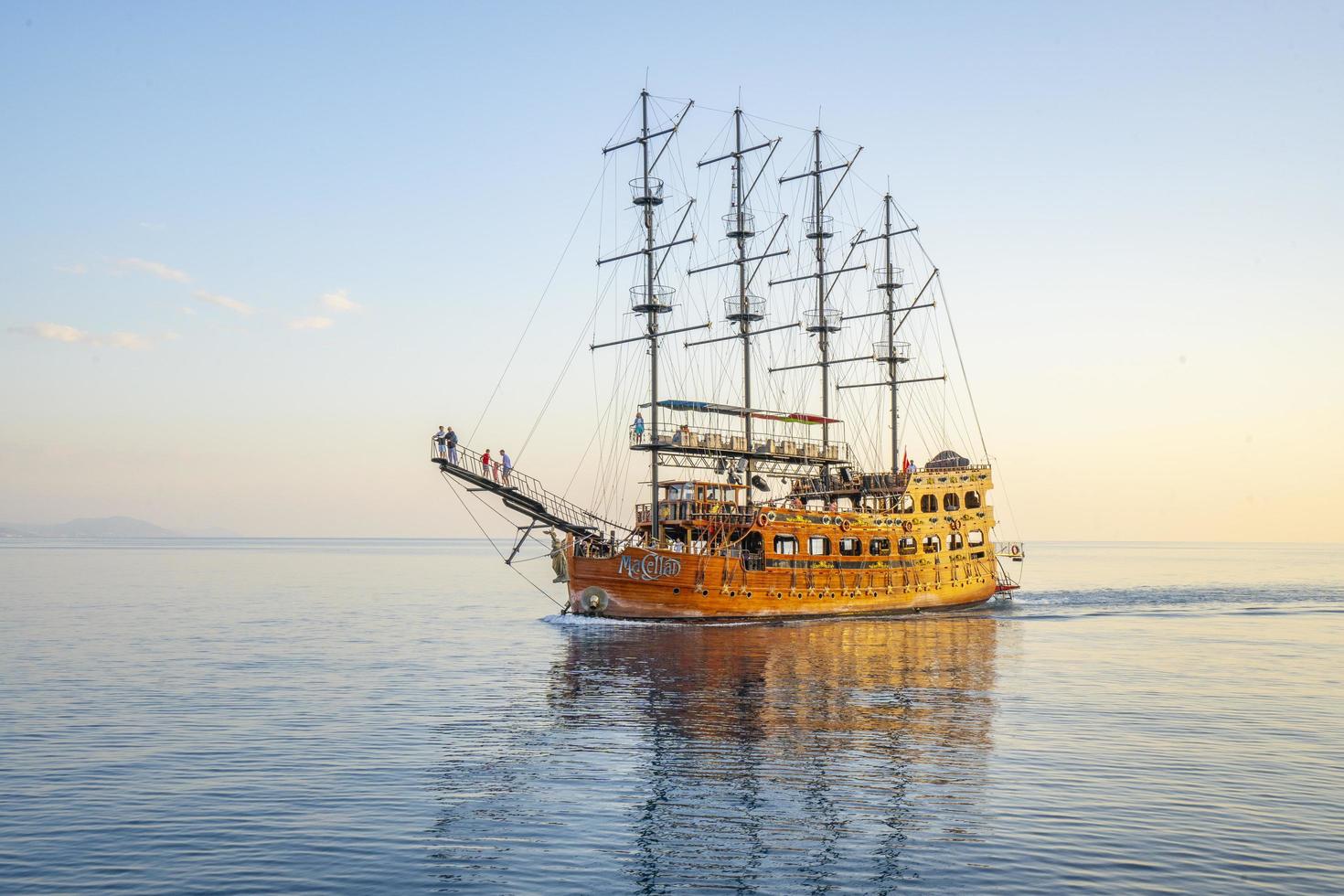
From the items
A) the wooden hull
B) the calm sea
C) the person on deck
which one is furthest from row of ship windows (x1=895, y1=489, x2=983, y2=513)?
the person on deck

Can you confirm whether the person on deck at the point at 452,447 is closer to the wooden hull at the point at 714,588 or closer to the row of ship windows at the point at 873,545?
the wooden hull at the point at 714,588

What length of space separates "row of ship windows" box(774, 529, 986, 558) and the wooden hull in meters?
0.92

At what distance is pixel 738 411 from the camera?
5609 cm

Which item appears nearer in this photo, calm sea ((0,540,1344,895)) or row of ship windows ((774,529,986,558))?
calm sea ((0,540,1344,895))

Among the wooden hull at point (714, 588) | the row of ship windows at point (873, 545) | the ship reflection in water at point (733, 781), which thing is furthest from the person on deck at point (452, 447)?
the row of ship windows at point (873, 545)

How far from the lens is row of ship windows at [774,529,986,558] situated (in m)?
51.6

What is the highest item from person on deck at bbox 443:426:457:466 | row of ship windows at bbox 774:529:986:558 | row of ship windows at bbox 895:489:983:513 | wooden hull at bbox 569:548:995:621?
person on deck at bbox 443:426:457:466

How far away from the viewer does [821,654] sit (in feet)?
128

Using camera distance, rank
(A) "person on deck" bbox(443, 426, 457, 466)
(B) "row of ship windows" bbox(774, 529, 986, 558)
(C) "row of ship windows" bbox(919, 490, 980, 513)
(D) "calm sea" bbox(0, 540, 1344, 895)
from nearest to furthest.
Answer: (D) "calm sea" bbox(0, 540, 1344, 895) → (A) "person on deck" bbox(443, 426, 457, 466) → (B) "row of ship windows" bbox(774, 529, 986, 558) → (C) "row of ship windows" bbox(919, 490, 980, 513)

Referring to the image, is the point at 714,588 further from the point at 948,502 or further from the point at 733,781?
the point at 733,781

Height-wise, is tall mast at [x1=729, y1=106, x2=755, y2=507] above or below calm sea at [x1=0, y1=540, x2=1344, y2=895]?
above

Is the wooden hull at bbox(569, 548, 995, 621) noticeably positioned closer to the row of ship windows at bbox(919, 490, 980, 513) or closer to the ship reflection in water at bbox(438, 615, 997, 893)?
the row of ship windows at bbox(919, 490, 980, 513)

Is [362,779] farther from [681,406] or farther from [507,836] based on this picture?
[681,406]

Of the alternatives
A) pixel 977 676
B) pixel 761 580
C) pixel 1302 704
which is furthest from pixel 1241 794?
pixel 761 580
